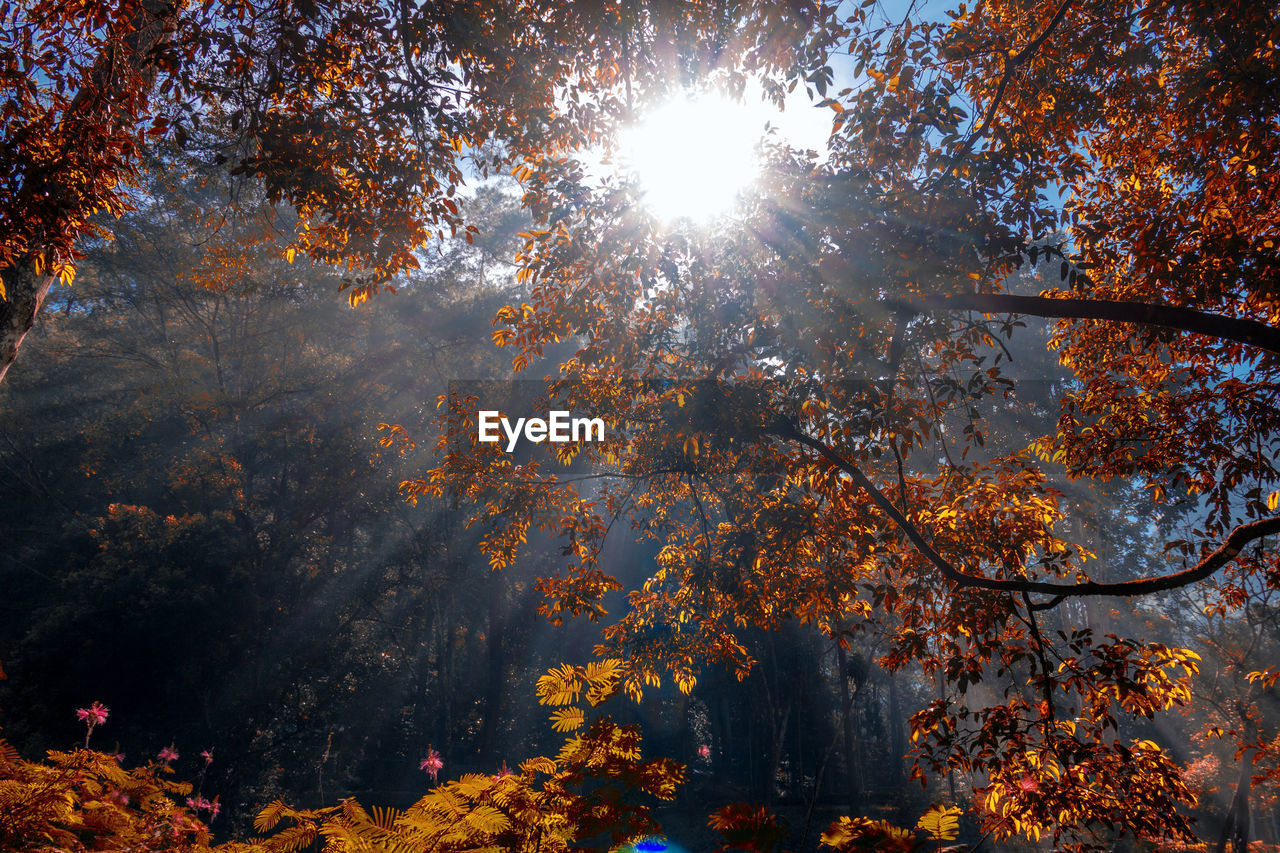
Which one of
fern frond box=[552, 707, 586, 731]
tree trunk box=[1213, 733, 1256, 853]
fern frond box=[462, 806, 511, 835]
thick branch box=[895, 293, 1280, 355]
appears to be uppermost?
thick branch box=[895, 293, 1280, 355]

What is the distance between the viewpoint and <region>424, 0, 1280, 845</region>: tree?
339cm

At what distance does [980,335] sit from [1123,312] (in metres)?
1.12

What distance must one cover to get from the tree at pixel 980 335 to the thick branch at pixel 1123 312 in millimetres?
16

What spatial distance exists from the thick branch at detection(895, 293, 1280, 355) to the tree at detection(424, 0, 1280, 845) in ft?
0.05

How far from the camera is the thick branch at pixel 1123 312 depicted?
9.59 feet

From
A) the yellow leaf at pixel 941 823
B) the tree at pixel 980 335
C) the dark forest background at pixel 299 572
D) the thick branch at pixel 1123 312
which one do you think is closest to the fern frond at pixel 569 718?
the yellow leaf at pixel 941 823

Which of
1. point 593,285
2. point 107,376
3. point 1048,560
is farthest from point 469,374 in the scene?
point 1048,560

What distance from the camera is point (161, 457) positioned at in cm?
1677

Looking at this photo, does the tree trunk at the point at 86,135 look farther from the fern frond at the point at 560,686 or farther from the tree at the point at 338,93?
the fern frond at the point at 560,686

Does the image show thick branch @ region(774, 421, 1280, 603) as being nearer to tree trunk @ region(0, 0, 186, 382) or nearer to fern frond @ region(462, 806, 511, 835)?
fern frond @ region(462, 806, 511, 835)

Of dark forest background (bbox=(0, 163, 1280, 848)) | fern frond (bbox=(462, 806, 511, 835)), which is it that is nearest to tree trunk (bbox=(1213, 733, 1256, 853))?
dark forest background (bbox=(0, 163, 1280, 848))

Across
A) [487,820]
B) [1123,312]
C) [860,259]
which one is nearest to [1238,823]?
[1123,312]

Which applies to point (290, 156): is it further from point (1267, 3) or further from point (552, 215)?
point (1267, 3)

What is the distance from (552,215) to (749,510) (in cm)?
317
